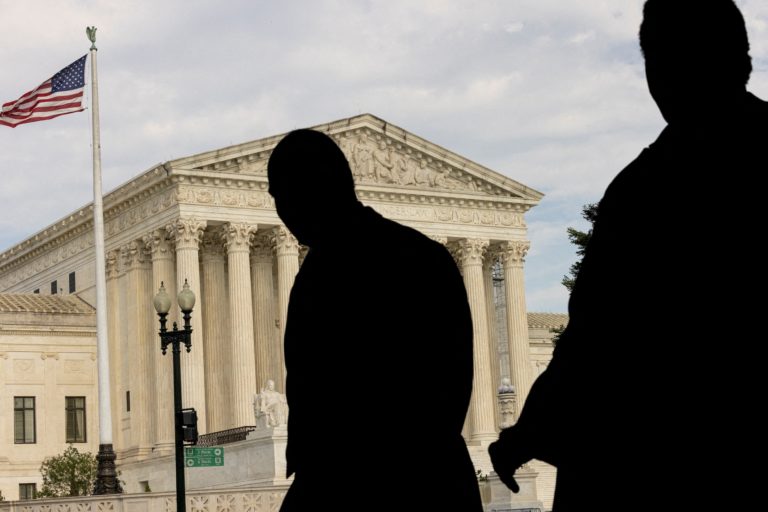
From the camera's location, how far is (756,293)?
371cm

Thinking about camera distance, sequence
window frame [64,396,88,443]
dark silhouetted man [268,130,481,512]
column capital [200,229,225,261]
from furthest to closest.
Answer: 1. window frame [64,396,88,443]
2. column capital [200,229,225,261]
3. dark silhouetted man [268,130,481,512]

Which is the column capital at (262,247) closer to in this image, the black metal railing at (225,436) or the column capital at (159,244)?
the column capital at (159,244)

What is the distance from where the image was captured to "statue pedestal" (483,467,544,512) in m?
40.3

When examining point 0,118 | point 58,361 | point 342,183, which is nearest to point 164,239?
point 58,361

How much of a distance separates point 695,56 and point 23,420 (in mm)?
63106

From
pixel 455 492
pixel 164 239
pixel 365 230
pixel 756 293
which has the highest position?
pixel 164 239

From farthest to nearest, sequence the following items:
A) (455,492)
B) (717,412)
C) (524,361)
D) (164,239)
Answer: (524,361) → (164,239) → (455,492) → (717,412)

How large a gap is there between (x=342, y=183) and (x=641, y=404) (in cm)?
156

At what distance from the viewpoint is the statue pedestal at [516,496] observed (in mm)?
40344

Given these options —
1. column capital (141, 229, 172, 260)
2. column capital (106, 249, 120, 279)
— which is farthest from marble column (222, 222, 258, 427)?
column capital (106, 249, 120, 279)

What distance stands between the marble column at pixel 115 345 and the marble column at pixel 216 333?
4.53m

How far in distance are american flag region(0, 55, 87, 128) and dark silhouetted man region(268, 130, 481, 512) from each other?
1561 inches

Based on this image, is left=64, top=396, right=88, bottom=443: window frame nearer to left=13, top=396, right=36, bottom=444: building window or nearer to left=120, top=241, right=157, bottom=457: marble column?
left=13, top=396, right=36, bottom=444: building window

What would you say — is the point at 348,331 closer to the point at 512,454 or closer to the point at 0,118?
the point at 512,454
